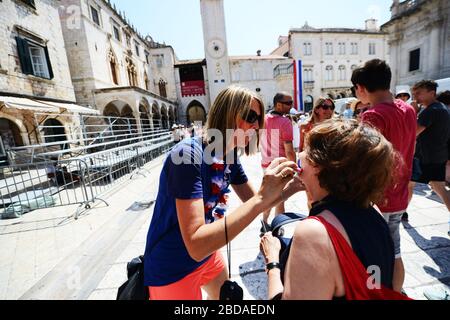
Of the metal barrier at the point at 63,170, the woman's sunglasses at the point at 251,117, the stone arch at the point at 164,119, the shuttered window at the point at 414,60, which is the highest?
the shuttered window at the point at 414,60

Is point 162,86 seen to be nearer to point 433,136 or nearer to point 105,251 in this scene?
point 105,251

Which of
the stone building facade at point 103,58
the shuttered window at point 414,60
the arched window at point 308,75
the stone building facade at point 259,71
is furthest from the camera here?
the arched window at point 308,75

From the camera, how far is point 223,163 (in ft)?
4.30

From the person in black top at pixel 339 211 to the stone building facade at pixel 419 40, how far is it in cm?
2058

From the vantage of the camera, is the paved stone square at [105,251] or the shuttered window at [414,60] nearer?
the paved stone square at [105,251]

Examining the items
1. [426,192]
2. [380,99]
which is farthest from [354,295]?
[426,192]

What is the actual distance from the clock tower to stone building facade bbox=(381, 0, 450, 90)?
1794cm

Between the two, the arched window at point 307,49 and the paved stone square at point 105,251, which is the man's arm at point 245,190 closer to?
the paved stone square at point 105,251

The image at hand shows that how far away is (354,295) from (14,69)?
13919 mm

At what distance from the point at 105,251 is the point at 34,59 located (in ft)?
44.1

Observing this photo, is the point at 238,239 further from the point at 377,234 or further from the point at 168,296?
the point at 377,234

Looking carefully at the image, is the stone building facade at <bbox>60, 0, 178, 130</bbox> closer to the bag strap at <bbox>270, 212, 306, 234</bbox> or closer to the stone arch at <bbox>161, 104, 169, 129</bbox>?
the stone arch at <bbox>161, 104, 169, 129</bbox>

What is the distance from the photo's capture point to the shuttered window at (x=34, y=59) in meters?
9.79

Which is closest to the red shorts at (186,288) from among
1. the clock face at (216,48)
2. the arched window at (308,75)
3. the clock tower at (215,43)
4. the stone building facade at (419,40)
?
the stone building facade at (419,40)
